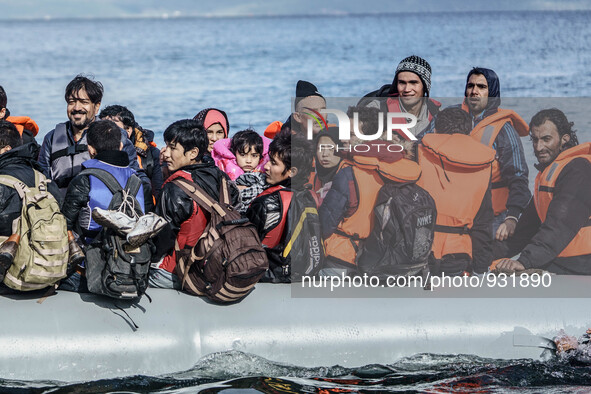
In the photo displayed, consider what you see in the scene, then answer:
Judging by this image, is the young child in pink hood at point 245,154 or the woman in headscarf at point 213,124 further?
the woman in headscarf at point 213,124

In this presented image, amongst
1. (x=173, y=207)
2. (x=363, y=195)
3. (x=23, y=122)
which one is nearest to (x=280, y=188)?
(x=363, y=195)

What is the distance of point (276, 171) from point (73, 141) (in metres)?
1.45

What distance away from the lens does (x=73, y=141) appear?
17.4 feet

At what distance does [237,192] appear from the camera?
5031 mm

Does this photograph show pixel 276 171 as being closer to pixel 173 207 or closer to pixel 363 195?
pixel 363 195

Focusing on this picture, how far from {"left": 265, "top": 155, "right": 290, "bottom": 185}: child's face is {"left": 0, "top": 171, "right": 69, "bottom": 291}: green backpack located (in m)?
1.24

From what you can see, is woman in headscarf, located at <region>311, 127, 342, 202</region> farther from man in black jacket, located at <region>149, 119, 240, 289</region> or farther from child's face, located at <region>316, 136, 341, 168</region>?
man in black jacket, located at <region>149, 119, 240, 289</region>

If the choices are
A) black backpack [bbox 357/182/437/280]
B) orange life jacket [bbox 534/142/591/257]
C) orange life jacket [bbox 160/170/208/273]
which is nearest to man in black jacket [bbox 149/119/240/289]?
orange life jacket [bbox 160/170/208/273]

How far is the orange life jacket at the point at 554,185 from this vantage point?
5.07 m

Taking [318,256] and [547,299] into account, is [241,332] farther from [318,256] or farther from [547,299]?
[547,299]

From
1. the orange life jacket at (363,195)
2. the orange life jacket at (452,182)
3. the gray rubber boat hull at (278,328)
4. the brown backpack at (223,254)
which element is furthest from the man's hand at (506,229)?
the brown backpack at (223,254)

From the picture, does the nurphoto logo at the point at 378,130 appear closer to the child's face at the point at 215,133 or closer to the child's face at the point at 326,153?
the child's face at the point at 326,153

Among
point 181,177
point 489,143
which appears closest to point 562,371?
point 489,143

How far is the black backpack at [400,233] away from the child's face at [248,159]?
3.94 ft
